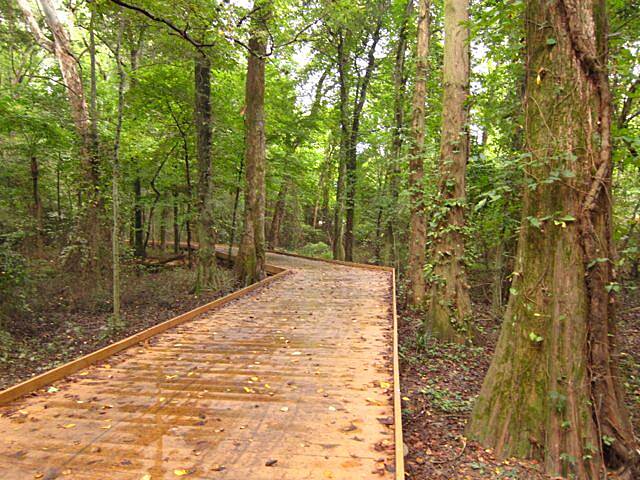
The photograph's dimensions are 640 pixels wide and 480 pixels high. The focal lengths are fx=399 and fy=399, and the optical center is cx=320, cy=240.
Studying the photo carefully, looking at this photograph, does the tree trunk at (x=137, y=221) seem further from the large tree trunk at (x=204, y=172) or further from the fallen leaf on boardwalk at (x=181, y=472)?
the fallen leaf on boardwalk at (x=181, y=472)

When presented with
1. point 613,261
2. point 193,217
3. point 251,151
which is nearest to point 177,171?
point 193,217

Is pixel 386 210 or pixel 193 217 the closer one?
pixel 193 217

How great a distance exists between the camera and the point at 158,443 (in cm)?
286

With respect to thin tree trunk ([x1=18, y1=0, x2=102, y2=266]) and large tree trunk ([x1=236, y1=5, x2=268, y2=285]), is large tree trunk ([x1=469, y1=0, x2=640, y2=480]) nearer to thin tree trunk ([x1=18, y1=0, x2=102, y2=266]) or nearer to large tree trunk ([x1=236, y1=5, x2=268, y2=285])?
large tree trunk ([x1=236, y1=5, x2=268, y2=285])

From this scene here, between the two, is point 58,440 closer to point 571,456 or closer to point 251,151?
point 571,456

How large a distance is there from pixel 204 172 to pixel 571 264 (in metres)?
9.60

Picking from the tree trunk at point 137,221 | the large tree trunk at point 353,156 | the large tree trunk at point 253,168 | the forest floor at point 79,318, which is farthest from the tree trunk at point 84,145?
the large tree trunk at point 353,156

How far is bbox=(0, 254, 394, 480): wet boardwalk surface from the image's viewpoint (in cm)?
261

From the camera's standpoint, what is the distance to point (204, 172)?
10984 millimetres

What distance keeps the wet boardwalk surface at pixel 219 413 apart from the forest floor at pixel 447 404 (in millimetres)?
532

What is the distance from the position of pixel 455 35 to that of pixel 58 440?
24.4 ft

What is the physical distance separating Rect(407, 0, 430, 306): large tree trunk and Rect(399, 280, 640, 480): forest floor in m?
1.50

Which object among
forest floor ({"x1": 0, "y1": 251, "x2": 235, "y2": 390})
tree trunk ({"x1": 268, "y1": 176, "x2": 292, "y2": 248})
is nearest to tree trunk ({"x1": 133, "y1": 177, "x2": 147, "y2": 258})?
forest floor ({"x1": 0, "y1": 251, "x2": 235, "y2": 390})

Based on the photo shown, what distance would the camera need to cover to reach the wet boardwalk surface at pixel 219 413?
103 inches
